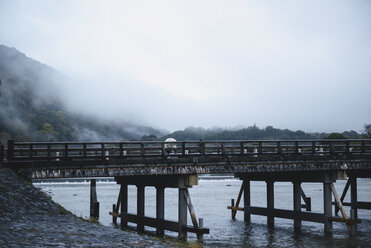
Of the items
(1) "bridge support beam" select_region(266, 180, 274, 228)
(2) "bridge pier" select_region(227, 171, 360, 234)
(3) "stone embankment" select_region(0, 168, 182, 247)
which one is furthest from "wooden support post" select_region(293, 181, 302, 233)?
(3) "stone embankment" select_region(0, 168, 182, 247)

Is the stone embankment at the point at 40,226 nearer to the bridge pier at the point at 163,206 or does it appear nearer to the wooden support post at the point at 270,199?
the bridge pier at the point at 163,206

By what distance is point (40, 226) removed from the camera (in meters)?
15.4

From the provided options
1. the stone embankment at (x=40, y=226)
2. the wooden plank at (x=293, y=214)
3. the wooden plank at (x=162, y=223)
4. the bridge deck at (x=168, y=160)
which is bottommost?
the wooden plank at (x=293, y=214)

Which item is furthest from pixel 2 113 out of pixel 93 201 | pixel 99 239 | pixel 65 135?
pixel 99 239

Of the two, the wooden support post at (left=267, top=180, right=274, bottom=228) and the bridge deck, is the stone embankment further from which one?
the wooden support post at (left=267, top=180, right=274, bottom=228)

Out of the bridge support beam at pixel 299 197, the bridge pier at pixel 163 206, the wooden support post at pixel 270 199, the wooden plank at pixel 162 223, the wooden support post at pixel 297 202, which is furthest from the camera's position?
the wooden support post at pixel 270 199

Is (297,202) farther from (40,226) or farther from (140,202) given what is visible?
(40,226)

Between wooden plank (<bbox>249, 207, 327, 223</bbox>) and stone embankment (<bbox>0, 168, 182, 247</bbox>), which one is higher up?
stone embankment (<bbox>0, 168, 182, 247</bbox>)

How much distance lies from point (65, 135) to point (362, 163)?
17955 centimetres

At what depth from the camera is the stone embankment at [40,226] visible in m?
13.5

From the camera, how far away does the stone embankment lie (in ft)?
44.2

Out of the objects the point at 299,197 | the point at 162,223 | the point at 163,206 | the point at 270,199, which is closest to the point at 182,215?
the point at 162,223

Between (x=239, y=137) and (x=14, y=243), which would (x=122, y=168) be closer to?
(x=14, y=243)

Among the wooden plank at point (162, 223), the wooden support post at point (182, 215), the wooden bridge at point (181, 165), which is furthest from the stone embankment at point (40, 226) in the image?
the wooden support post at point (182, 215)
